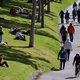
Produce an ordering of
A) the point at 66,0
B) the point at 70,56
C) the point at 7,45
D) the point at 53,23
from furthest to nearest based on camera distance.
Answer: the point at 66,0 → the point at 53,23 → the point at 70,56 → the point at 7,45

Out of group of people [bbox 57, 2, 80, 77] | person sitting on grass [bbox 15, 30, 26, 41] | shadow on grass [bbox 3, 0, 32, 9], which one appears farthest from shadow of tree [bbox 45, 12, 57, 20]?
person sitting on grass [bbox 15, 30, 26, 41]

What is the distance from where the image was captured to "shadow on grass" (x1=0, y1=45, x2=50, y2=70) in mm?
28530

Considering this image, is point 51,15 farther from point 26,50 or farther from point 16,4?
point 26,50

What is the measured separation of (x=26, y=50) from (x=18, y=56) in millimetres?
2415

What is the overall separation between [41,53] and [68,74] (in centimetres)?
467

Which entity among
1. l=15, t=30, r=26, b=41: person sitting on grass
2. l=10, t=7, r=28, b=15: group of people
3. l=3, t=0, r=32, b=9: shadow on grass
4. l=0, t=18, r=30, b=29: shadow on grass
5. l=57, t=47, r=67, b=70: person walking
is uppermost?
l=3, t=0, r=32, b=9: shadow on grass

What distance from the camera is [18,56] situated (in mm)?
Answer: 29531

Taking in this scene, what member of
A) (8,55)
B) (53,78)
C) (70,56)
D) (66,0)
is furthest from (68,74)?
(66,0)

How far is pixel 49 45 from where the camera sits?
36531 mm

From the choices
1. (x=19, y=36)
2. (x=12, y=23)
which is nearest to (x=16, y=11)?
(x=12, y=23)

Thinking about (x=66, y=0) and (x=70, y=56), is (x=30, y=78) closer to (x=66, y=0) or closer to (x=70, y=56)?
(x=70, y=56)

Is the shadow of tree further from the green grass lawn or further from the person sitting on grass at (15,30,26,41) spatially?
the person sitting on grass at (15,30,26,41)

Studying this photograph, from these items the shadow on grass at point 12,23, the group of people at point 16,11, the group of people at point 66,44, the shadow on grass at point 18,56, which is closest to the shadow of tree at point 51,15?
the group of people at point 66,44

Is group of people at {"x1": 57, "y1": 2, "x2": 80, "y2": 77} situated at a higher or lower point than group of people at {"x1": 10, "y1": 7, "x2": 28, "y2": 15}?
lower
